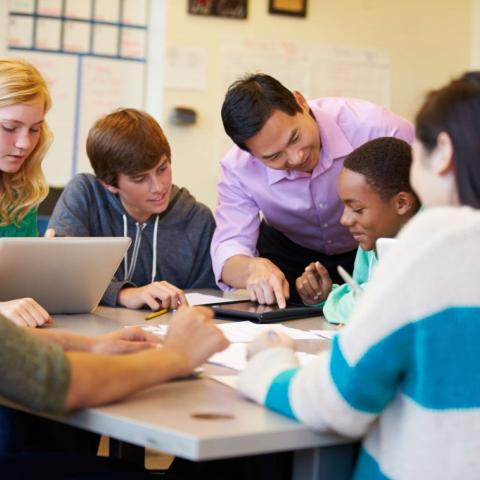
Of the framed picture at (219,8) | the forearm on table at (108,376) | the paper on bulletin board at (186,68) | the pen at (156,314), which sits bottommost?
the pen at (156,314)

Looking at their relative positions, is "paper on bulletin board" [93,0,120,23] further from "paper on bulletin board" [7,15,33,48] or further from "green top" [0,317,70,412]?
"green top" [0,317,70,412]

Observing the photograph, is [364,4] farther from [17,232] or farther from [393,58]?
[17,232]

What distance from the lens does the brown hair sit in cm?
233

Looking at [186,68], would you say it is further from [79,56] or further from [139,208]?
[139,208]

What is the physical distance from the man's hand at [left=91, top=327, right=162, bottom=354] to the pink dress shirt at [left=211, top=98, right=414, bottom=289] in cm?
98

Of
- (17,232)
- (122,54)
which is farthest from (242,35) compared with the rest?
(17,232)

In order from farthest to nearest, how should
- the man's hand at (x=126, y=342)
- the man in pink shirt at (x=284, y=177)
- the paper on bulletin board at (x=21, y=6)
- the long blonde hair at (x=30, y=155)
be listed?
the paper on bulletin board at (x=21, y=6), the man in pink shirt at (x=284, y=177), the long blonde hair at (x=30, y=155), the man's hand at (x=126, y=342)

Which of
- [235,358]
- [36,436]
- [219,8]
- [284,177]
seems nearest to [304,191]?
[284,177]

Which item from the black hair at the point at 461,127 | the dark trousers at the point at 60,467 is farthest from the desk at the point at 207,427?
the black hair at the point at 461,127

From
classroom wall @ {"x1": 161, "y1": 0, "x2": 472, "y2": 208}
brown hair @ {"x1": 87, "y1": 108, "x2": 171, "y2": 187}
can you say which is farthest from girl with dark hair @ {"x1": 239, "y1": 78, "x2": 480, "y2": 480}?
classroom wall @ {"x1": 161, "y1": 0, "x2": 472, "y2": 208}

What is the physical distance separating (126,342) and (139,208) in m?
1.09

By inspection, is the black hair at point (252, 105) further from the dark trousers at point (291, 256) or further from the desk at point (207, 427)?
the desk at point (207, 427)

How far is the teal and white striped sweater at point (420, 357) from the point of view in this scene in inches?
40.3

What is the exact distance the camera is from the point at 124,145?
2.34 meters
